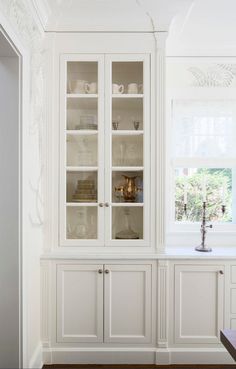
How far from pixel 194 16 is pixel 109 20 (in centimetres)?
64

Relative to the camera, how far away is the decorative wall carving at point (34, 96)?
195 cm

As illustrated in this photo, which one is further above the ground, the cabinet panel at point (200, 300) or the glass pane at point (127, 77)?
the glass pane at point (127, 77)

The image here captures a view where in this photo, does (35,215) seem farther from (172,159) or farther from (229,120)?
(229,120)

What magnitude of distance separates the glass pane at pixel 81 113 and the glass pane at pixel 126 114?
5.9 inches

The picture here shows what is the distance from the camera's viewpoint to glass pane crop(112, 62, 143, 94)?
2473 millimetres

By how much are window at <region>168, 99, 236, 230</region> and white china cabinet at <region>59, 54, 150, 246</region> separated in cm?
60

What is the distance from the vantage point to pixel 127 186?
252 centimetres

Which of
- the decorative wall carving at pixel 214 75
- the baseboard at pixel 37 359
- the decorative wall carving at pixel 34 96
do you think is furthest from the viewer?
the decorative wall carving at pixel 214 75

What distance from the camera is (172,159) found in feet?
9.77

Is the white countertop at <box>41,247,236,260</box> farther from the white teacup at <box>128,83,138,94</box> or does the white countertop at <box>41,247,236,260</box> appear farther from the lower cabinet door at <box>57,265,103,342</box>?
the white teacup at <box>128,83,138,94</box>

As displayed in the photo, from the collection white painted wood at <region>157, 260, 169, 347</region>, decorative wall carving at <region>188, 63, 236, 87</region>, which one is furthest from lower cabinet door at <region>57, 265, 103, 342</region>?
decorative wall carving at <region>188, 63, 236, 87</region>

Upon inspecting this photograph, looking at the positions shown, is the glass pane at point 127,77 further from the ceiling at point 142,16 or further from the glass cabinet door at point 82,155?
the ceiling at point 142,16

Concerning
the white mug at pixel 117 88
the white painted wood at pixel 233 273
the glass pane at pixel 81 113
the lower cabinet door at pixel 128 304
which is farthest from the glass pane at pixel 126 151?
the white painted wood at pixel 233 273

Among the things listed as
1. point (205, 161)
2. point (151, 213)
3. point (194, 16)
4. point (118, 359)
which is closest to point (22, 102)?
point (151, 213)
